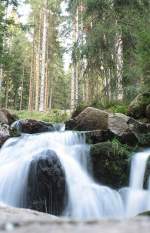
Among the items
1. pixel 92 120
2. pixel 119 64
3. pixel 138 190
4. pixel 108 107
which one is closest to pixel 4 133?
pixel 92 120

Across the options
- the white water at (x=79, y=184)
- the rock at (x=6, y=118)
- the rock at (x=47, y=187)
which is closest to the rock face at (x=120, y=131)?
the white water at (x=79, y=184)

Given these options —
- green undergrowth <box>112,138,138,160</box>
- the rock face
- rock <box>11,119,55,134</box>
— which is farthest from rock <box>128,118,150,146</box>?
rock <box>11,119,55,134</box>

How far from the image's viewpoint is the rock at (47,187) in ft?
31.3

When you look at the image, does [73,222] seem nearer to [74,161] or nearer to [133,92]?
[74,161]

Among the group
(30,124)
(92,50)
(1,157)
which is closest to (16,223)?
(1,157)

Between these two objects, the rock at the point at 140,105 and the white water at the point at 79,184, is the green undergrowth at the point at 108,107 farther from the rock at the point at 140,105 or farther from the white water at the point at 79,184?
the white water at the point at 79,184

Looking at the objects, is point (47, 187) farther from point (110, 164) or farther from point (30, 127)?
point (30, 127)

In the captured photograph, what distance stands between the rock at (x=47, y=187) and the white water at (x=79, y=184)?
17 centimetres

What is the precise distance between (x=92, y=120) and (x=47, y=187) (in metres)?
4.04

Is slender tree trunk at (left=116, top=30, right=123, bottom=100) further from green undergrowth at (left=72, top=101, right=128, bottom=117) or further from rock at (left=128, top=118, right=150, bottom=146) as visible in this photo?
rock at (left=128, top=118, right=150, bottom=146)

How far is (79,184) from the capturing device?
10.0 metres

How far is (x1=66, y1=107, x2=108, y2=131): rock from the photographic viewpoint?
12671mm

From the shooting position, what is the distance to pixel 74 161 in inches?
430

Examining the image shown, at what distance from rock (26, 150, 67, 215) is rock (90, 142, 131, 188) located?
1.11 meters
